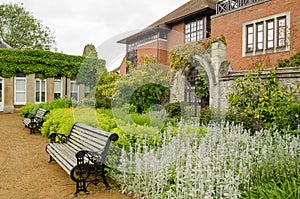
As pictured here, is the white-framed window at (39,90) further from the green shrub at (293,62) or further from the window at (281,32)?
the green shrub at (293,62)

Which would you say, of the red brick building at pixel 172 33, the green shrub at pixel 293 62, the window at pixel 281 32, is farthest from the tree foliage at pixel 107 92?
the window at pixel 281 32

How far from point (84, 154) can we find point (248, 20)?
1364 cm

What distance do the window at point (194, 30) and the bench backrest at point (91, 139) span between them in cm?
1455

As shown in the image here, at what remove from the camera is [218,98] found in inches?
447

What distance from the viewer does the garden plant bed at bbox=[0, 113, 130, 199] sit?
14.0 ft

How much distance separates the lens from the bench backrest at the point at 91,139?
4543mm

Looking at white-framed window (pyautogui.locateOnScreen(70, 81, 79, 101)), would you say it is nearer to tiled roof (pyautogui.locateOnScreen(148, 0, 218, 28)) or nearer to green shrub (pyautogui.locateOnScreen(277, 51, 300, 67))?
tiled roof (pyautogui.locateOnScreen(148, 0, 218, 28))

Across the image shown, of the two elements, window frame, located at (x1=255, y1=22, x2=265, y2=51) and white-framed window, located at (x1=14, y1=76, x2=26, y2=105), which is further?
white-framed window, located at (x1=14, y1=76, x2=26, y2=105)

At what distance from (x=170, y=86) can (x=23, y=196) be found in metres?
10.9

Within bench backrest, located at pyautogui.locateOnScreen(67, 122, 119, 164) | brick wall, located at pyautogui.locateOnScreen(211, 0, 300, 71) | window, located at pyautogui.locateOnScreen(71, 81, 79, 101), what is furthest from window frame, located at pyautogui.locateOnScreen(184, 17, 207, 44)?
bench backrest, located at pyautogui.locateOnScreen(67, 122, 119, 164)

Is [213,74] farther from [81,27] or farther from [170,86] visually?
[81,27]

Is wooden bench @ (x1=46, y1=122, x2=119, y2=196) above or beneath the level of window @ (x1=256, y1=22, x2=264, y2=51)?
beneath

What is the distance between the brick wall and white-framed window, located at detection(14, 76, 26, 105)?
14089 millimetres

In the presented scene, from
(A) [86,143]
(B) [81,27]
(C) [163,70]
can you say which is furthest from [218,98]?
(A) [86,143]
